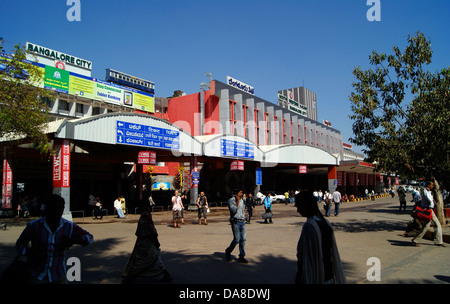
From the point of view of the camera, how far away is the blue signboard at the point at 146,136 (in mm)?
19625

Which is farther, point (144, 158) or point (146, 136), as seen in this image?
point (144, 158)

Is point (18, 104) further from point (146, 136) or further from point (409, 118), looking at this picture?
point (409, 118)

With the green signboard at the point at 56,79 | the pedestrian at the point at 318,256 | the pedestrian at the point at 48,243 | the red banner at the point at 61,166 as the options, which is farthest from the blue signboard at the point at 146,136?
the green signboard at the point at 56,79

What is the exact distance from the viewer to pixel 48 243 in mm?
3777

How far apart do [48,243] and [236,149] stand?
960 inches

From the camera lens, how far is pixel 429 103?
11.6 meters

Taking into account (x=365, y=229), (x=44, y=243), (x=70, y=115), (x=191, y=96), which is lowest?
(x=365, y=229)

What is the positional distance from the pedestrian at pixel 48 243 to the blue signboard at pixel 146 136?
1617 centimetres

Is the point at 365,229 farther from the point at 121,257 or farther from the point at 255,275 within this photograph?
the point at 121,257

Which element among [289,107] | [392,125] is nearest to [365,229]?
[392,125]

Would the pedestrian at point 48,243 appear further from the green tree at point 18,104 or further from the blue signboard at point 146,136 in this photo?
the blue signboard at point 146,136

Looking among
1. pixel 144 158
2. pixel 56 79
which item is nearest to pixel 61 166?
pixel 144 158

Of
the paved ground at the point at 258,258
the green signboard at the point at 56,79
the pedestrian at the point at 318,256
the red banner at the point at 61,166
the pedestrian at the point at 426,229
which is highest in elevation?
the green signboard at the point at 56,79

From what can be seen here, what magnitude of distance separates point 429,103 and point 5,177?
928 inches
